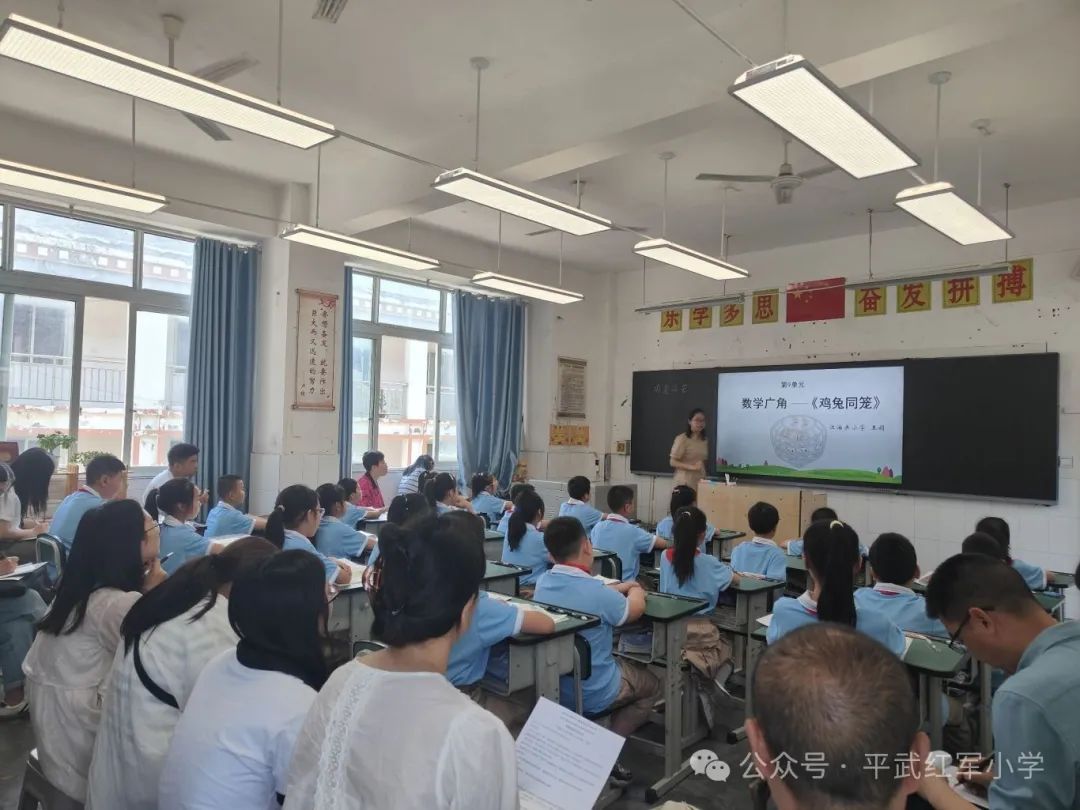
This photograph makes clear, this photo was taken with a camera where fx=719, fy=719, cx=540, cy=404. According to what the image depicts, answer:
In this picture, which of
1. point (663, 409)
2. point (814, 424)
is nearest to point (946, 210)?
point (814, 424)

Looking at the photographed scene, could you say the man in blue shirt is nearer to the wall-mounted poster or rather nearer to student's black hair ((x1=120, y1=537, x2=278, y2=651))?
student's black hair ((x1=120, y1=537, x2=278, y2=651))

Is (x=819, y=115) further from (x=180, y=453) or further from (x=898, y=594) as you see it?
(x=180, y=453)

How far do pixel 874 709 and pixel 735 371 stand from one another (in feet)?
22.0

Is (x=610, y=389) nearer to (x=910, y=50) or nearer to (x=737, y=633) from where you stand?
(x=737, y=633)

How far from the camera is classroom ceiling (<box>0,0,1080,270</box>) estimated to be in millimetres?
3086

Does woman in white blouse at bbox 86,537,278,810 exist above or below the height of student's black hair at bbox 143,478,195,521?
below

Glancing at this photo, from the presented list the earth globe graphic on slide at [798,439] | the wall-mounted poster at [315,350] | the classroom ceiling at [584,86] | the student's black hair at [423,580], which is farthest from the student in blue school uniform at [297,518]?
the earth globe graphic on slide at [798,439]

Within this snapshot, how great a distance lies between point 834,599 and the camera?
226 centimetres

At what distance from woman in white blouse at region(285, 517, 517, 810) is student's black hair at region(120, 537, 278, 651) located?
1.56 feet

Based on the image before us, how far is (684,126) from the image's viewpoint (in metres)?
3.70

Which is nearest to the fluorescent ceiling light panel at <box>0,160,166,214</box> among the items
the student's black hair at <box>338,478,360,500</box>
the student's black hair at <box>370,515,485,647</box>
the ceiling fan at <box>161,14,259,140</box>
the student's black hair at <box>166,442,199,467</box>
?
the ceiling fan at <box>161,14,259,140</box>

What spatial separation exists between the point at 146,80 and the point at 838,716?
2.91 meters

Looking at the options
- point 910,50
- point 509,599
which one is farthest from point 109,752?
point 910,50

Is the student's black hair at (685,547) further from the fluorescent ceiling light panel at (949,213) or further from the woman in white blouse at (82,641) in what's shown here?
the woman in white blouse at (82,641)
